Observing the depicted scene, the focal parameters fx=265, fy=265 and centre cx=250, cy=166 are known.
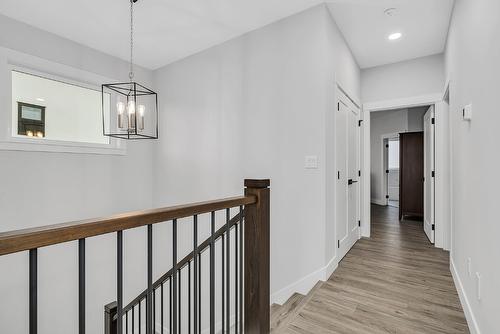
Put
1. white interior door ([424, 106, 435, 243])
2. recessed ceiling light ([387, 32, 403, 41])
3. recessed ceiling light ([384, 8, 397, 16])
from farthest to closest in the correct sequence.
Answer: white interior door ([424, 106, 435, 243]), recessed ceiling light ([387, 32, 403, 41]), recessed ceiling light ([384, 8, 397, 16])

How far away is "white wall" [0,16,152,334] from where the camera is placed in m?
2.77

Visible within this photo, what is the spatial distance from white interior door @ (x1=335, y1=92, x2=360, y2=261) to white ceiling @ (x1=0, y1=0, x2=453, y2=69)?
0.81 metres

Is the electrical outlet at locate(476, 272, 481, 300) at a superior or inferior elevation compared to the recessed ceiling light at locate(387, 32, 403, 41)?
inferior

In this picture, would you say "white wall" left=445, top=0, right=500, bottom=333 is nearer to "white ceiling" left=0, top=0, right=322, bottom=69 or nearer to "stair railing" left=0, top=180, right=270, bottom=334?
"stair railing" left=0, top=180, right=270, bottom=334

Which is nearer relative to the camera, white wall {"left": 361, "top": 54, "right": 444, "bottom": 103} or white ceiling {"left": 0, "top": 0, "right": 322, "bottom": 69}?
white ceiling {"left": 0, "top": 0, "right": 322, "bottom": 69}

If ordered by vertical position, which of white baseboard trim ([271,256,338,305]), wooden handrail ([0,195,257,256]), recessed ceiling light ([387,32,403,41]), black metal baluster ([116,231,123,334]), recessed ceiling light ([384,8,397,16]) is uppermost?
recessed ceiling light ([384,8,397,16])

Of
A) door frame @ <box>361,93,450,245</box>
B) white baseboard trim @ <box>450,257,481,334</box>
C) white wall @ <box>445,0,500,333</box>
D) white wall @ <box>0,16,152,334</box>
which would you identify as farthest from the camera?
door frame @ <box>361,93,450,245</box>

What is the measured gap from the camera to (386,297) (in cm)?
225

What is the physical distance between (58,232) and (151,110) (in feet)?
12.8

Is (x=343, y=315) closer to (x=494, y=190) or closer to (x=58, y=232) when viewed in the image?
(x=494, y=190)

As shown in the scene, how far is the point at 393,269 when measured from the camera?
283cm

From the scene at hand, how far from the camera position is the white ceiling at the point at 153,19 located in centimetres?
260

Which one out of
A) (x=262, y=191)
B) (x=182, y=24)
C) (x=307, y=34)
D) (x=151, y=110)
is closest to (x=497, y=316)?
(x=262, y=191)

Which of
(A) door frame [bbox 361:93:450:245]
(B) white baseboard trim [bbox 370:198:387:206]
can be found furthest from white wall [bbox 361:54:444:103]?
(B) white baseboard trim [bbox 370:198:387:206]
